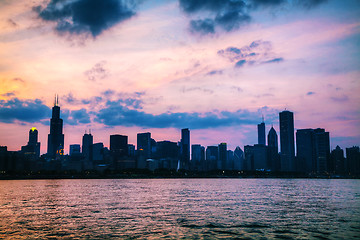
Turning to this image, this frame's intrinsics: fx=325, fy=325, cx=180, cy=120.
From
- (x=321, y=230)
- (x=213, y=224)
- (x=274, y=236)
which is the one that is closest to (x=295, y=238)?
(x=274, y=236)

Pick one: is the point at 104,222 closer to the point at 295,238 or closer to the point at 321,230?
the point at 295,238

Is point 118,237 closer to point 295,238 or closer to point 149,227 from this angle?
point 149,227

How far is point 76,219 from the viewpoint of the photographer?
5488cm

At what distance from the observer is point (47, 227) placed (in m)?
46.9

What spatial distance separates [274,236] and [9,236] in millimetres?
32783

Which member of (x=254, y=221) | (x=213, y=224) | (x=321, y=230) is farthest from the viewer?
(x=254, y=221)

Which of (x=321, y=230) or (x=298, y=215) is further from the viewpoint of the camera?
(x=298, y=215)

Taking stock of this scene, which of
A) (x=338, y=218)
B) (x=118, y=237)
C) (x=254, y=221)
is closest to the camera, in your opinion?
(x=118, y=237)

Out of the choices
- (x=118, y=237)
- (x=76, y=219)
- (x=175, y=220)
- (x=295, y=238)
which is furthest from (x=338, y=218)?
(x=76, y=219)

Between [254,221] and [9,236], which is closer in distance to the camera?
[9,236]

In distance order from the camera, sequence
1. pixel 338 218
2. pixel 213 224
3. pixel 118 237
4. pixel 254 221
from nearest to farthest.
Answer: pixel 118 237
pixel 213 224
pixel 254 221
pixel 338 218

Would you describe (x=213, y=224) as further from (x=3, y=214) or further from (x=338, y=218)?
(x=3, y=214)

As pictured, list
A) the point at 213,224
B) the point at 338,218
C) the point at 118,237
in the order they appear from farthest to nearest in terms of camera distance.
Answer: the point at 338,218 < the point at 213,224 < the point at 118,237

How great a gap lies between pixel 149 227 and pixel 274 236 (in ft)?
56.8
